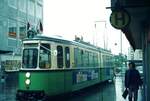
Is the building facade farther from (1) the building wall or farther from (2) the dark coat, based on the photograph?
(2) the dark coat

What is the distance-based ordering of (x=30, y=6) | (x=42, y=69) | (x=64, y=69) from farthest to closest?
(x=30, y=6) < (x=64, y=69) < (x=42, y=69)

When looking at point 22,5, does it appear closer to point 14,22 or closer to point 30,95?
point 14,22

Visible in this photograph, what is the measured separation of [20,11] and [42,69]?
42.9 metres

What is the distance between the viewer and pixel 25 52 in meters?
19.2

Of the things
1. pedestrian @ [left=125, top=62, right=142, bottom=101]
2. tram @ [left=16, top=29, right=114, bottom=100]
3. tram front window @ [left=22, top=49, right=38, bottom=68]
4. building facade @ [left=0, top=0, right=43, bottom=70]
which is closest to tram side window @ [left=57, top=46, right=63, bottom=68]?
tram @ [left=16, top=29, right=114, bottom=100]

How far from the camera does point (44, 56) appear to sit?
19047 millimetres

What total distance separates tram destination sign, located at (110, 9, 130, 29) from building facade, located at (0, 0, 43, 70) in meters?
38.2

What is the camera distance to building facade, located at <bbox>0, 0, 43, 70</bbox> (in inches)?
2124

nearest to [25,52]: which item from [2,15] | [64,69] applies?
[64,69]

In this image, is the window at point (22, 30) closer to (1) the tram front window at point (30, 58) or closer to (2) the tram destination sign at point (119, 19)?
(1) the tram front window at point (30, 58)

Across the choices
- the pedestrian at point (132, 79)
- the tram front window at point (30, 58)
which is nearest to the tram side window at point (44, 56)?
the tram front window at point (30, 58)

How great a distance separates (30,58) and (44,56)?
645 mm

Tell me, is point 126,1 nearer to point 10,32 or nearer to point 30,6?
point 10,32

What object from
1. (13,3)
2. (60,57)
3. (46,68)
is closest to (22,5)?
(13,3)
